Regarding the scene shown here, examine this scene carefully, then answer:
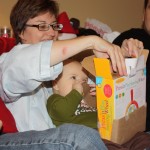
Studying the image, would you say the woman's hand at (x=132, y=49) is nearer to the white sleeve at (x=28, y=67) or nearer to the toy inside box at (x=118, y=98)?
the toy inside box at (x=118, y=98)

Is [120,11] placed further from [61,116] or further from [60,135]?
[60,135]

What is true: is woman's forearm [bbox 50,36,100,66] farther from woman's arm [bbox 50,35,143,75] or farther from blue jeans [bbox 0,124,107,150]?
blue jeans [bbox 0,124,107,150]

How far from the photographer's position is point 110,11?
7.97 ft

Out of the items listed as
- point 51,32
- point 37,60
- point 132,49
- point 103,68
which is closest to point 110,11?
point 51,32

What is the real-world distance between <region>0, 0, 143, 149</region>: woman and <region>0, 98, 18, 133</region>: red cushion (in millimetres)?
38

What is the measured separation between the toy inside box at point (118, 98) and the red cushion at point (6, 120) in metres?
0.32

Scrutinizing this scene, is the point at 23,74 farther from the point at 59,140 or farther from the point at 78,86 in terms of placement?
the point at 78,86

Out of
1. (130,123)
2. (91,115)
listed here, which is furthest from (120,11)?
(130,123)

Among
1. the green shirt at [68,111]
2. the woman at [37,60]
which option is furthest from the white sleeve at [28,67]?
the green shirt at [68,111]

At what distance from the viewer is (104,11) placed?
2398 millimetres

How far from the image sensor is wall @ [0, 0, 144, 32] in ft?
7.34

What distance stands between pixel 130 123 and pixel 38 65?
1.27 ft

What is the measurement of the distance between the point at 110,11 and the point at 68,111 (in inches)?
57.3

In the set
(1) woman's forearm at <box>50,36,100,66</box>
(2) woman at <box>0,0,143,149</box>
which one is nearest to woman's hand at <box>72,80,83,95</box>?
(2) woman at <box>0,0,143,149</box>
